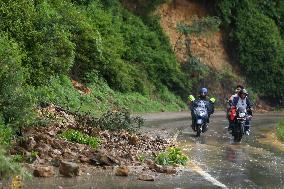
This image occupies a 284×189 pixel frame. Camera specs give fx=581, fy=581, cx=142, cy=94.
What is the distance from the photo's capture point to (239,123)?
60.7 ft

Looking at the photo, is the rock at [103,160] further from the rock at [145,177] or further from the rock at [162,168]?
the rock at [145,177]

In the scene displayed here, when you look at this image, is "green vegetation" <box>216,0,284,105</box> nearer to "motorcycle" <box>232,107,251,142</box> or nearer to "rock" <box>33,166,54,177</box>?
"motorcycle" <box>232,107,251,142</box>

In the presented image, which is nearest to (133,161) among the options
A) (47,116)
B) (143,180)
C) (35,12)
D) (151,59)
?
(143,180)

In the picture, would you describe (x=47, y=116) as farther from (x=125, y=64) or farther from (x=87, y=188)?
(x=125, y=64)

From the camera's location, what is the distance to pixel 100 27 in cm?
3231

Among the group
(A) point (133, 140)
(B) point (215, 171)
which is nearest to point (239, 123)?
(A) point (133, 140)

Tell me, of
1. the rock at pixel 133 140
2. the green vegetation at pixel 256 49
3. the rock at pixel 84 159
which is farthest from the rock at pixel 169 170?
the green vegetation at pixel 256 49

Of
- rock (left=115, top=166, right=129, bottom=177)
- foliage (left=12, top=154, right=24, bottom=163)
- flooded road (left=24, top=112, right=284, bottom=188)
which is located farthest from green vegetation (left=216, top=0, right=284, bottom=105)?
foliage (left=12, top=154, right=24, bottom=163)

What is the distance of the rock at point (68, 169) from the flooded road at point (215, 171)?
13 cm

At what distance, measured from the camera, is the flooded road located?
9.55 metres

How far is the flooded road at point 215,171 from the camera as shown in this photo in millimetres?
9555

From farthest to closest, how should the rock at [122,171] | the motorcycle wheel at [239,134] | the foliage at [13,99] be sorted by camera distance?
1. the motorcycle wheel at [239,134]
2. the foliage at [13,99]
3. the rock at [122,171]

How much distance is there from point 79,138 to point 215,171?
3.09 m

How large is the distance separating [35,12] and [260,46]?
31189 mm
